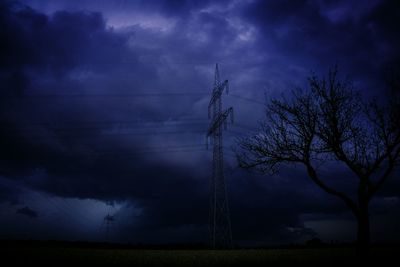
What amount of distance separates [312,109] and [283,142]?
3.07 meters

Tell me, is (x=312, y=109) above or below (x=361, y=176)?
above

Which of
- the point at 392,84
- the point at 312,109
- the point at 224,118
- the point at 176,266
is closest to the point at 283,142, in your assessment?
the point at 312,109

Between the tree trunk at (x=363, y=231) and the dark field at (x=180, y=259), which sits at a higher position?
the tree trunk at (x=363, y=231)

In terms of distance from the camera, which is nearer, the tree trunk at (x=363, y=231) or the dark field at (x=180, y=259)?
the tree trunk at (x=363, y=231)

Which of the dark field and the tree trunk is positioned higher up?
the tree trunk

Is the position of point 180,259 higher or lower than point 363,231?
lower

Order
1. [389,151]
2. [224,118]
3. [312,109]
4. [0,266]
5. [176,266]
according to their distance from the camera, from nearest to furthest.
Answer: [0,266]
[176,266]
[389,151]
[312,109]
[224,118]

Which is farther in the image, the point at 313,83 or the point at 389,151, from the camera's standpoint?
the point at 313,83

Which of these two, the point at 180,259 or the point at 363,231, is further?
the point at 180,259

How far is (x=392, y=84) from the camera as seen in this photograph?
74.3 feet

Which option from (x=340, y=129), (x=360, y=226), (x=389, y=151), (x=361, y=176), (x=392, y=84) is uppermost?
(x=392, y=84)

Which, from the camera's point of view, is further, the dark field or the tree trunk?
the dark field

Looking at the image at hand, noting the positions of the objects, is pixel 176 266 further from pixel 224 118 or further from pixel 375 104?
pixel 224 118

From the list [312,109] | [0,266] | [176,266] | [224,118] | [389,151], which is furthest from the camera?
[224,118]
